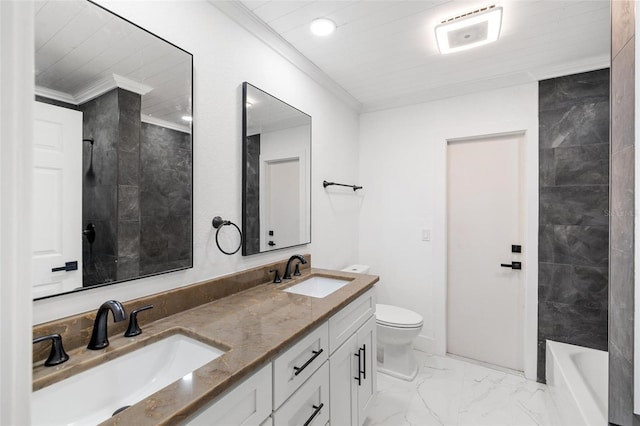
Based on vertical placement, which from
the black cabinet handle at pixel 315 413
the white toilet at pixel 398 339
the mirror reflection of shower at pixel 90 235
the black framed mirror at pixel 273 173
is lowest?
the white toilet at pixel 398 339

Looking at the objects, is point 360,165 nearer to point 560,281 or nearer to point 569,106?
point 569,106

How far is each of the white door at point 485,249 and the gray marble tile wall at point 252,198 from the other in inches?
74.3

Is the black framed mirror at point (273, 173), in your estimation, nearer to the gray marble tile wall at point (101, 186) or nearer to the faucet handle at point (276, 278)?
the faucet handle at point (276, 278)

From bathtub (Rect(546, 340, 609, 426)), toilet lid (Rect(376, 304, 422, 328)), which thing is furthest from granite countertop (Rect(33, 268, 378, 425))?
bathtub (Rect(546, 340, 609, 426))

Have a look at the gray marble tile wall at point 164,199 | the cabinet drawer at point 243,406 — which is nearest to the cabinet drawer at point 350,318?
the cabinet drawer at point 243,406

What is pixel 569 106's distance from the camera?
2254 millimetres

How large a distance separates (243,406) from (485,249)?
8.10 feet

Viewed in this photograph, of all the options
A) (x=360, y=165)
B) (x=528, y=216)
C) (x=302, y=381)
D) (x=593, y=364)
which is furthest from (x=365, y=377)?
(x=360, y=165)

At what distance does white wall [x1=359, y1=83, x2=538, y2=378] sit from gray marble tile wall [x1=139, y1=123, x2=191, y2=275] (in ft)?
6.83

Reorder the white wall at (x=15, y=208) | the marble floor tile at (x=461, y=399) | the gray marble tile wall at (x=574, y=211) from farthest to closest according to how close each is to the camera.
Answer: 1. the gray marble tile wall at (x=574, y=211)
2. the marble floor tile at (x=461, y=399)
3. the white wall at (x=15, y=208)

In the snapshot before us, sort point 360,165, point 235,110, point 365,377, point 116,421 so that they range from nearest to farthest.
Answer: point 116,421 < point 235,110 < point 365,377 < point 360,165

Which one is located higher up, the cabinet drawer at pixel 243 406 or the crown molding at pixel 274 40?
the crown molding at pixel 274 40

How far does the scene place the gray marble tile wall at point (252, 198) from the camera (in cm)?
→ 169

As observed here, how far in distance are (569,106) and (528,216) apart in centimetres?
86
